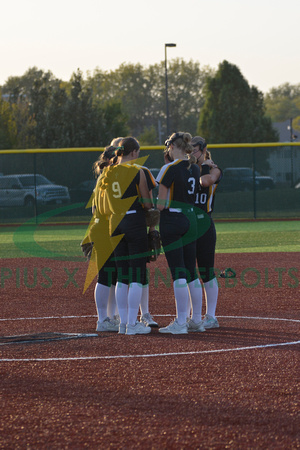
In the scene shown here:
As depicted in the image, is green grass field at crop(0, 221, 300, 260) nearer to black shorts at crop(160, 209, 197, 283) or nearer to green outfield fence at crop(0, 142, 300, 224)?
green outfield fence at crop(0, 142, 300, 224)

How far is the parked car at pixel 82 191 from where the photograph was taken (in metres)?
26.6

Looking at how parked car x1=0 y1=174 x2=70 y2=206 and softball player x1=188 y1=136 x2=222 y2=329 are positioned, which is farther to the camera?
parked car x1=0 y1=174 x2=70 y2=206

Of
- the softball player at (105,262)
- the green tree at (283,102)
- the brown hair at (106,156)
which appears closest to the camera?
the brown hair at (106,156)

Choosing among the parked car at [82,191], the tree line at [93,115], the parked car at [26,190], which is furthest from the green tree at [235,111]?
the parked car at [26,190]

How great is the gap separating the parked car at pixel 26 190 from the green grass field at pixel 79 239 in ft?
3.06

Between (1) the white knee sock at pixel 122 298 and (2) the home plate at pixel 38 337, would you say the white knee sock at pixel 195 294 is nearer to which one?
(1) the white knee sock at pixel 122 298

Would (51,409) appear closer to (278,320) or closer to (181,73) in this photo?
(278,320)

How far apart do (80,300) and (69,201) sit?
53.4 feet

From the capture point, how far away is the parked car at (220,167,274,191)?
1070 inches

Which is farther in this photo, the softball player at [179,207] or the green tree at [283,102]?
the green tree at [283,102]

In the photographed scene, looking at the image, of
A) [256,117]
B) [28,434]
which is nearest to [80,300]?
[28,434]

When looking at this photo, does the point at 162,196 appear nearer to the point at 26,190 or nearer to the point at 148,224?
the point at 148,224

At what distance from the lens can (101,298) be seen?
8.08 metres

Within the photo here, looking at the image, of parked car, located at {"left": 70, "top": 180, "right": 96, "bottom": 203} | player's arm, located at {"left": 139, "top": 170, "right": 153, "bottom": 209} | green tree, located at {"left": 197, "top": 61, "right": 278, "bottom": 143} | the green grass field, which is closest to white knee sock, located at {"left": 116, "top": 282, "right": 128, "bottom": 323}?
player's arm, located at {"left": 139, "top": 170, "right": 153, "bottom": 209}
